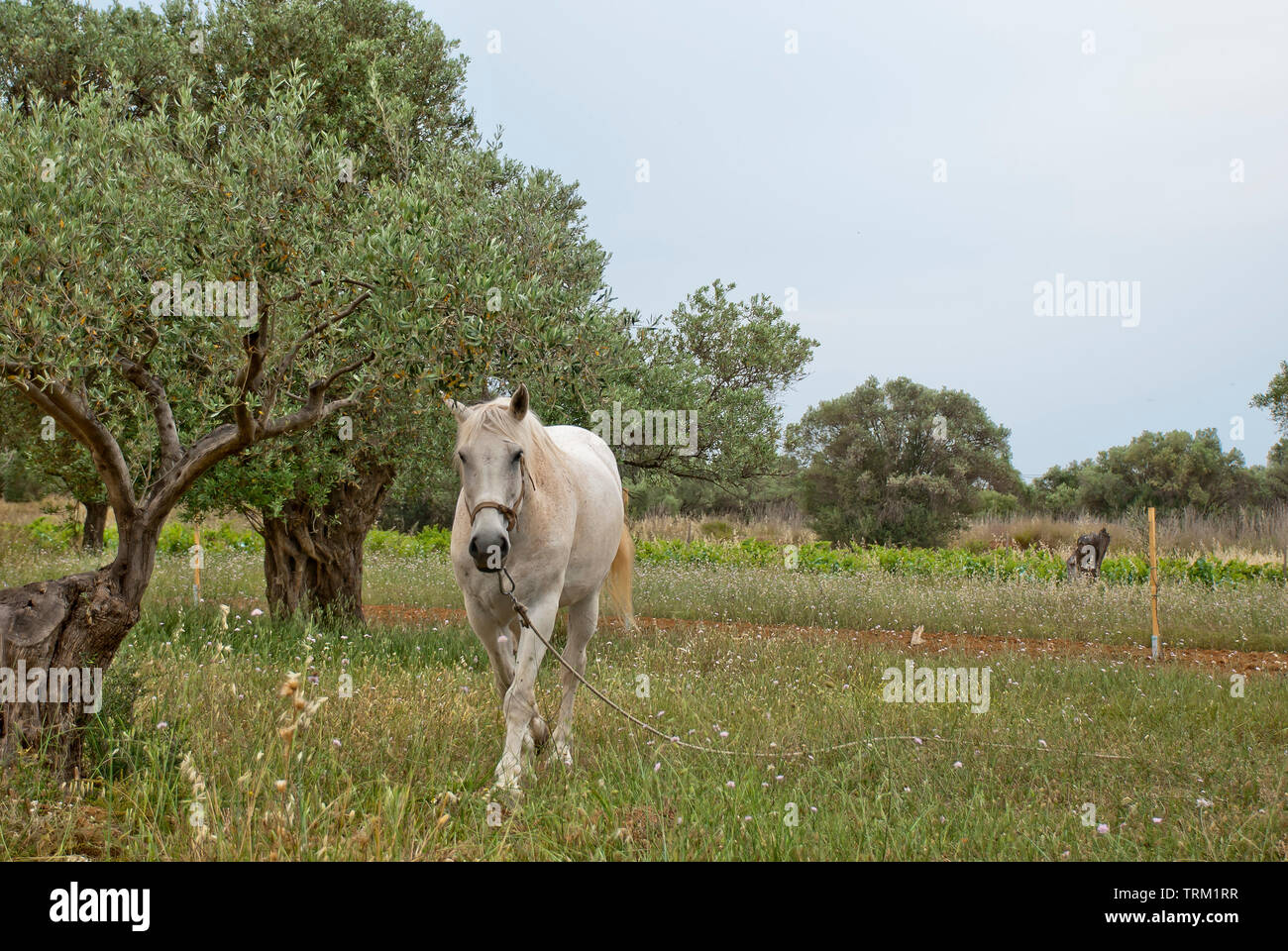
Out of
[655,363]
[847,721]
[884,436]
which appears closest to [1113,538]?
[884,436]

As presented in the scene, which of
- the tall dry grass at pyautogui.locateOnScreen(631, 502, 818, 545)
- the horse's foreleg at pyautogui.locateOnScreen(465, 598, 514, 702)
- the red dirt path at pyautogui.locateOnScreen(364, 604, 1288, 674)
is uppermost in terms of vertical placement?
the horse's foreleg at pyautogui.locateOnScreen(465, 598, 514, 702)

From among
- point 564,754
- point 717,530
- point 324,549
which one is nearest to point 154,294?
point 564,754

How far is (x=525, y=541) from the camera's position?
5035 millimetres

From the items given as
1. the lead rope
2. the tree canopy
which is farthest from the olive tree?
the tree canopy

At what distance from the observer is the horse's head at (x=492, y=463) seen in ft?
14.2

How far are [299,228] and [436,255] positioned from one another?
1165mm

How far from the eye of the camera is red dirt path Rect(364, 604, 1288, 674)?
37.6ft

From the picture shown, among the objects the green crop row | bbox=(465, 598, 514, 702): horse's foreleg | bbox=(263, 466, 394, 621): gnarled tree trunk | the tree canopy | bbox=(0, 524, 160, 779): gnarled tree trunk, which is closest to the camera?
bbox=(0, 524, 160, 779): gnarled tree trunk

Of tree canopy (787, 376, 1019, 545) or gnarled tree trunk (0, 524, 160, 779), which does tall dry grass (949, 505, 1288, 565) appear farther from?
gnarled tree trunk (0, 524, 160, 779)

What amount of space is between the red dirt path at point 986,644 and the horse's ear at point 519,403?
23.6 feet

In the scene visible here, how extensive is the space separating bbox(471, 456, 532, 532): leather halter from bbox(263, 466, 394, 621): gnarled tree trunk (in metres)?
7.10

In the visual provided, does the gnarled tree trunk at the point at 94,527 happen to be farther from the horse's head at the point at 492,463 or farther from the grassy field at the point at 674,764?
the horse's head at the point at 492,463

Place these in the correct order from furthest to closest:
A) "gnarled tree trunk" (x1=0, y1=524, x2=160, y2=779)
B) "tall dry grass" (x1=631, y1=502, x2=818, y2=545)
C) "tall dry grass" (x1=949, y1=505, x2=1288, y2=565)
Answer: "tall dry grass" (x1=631, y1=502, x2=818, y2=545)
"tall dry grass" (x1=949, y1=505, x2=1288, y2=565)
"gnarled tree trunk" (x1=0, y1=524, x2=160, y2=779)
